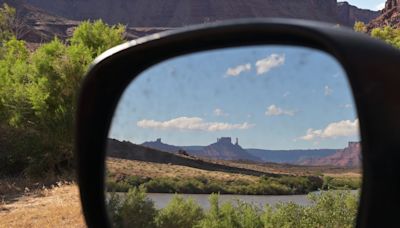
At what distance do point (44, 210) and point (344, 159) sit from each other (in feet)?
35.6

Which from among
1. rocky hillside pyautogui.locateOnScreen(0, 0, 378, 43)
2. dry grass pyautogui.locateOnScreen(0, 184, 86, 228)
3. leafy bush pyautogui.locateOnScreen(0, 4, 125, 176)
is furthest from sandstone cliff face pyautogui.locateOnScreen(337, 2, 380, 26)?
dry grass pyautogui.locateOnScreen(0, 184, 86, 228)

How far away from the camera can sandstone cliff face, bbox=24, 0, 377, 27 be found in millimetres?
156250

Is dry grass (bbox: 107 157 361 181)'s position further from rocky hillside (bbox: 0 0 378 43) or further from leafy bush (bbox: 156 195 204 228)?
rocky hillside (bbox: 0 0 378 43)

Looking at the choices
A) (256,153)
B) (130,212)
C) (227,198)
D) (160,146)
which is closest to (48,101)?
(160,146)

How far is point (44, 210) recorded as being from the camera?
1177cm

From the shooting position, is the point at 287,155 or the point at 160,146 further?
the point at 160,146

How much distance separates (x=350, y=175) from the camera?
64.5 inches

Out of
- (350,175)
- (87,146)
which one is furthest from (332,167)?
(87,146)

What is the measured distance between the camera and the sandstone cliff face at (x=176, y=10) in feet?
513

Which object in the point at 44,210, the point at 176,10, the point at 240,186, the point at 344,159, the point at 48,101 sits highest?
the point at 176,10

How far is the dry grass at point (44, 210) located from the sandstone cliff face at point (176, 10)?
140m

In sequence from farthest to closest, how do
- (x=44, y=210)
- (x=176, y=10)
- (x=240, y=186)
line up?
(x=176, y=10)
(x=44, y=210)
(x=240, y=186)

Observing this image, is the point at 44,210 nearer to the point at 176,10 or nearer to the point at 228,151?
the point at 228,151

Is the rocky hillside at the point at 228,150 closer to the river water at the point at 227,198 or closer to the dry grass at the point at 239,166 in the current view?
the dry grass at the point at 239,166
